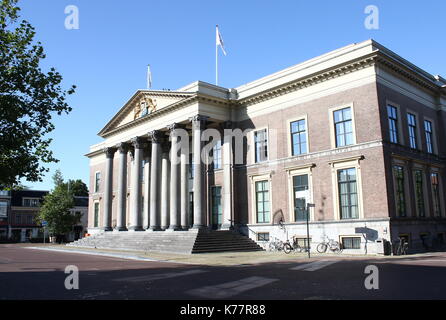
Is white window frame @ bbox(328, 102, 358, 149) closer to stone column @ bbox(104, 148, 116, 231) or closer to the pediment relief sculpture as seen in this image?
the pediment relief sculpture

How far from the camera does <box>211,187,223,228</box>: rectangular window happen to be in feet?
116

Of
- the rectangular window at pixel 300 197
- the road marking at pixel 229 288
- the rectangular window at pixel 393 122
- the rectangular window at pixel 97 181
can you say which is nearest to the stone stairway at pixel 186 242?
the rectangular window at pixel 300 197

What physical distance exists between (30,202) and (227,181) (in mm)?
67800

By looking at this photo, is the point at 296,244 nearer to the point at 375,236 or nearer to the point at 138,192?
the point at 375,236

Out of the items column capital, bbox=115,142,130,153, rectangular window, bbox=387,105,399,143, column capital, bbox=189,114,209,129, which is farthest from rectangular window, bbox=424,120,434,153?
column capital, bbox=115,142,130,153

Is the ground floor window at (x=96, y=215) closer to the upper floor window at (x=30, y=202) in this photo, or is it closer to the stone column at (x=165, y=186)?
the stone column at (x=165, y=186)

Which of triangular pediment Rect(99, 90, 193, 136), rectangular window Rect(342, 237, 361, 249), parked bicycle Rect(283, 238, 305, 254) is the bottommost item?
parked bicycle Rect(283, 238, 305, 254)

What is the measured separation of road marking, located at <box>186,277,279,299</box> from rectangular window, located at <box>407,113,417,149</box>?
20515 mm

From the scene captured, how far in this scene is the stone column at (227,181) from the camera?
109ft

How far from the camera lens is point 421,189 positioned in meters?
29.2

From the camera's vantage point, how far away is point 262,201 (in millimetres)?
32312

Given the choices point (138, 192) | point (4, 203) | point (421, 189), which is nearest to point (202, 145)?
point (138, 192)

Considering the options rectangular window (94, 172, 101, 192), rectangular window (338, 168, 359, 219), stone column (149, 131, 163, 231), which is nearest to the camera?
rectangular window (338, 168, 359, 219)
